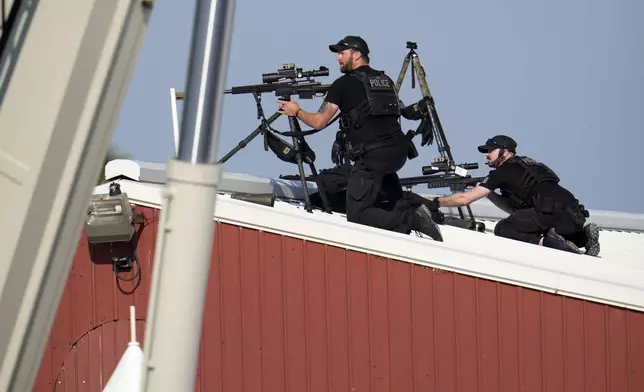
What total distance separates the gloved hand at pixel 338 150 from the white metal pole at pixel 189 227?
7706 mm

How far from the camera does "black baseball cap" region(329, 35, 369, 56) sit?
29.9 ft

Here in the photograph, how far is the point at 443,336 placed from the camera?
8.42 meters

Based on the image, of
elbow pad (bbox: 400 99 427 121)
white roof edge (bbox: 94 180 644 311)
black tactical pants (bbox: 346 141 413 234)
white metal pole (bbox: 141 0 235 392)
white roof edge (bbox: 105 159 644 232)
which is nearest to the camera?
white metal pole (bbox: 141 0 235 392)

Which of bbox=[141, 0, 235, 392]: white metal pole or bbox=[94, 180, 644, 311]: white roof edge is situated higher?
bbox=[94, 180, 644, 311]: white roof edge

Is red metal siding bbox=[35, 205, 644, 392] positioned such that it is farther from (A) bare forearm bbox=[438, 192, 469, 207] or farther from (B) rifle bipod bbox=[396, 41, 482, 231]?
(B) rifle bipod bbox=[396, 41, 482, 231]

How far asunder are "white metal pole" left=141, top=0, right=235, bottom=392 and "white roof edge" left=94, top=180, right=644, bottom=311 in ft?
20.7

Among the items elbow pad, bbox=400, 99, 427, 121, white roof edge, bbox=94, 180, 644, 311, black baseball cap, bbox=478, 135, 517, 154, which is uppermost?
elbow pad, bbox=400, 99, 427, 121

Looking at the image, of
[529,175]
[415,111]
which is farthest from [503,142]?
[415,111]

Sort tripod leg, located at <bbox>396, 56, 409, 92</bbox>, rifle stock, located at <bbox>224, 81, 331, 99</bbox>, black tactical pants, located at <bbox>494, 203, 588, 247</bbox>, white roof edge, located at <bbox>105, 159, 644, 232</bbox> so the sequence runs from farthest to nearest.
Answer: tripod leg, located at <bbox>396, 56, 409, 92</bbox>
black tactical pants, located at <bbox>494, 203, 588, 247</bbox>
rifle stock, located at <bbox>224, 81, 331, 99</bbox>
white roof edge, located at <bbox>105, 159, 644, 232</bbox>

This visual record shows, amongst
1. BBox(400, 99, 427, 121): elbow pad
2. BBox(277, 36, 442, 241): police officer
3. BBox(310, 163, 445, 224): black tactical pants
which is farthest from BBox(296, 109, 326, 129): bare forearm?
BBox(400, 99, 427, 121): elbow pad

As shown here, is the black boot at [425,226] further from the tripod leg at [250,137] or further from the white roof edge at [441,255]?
the tripod leg at [250,137]

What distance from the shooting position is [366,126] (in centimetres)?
913

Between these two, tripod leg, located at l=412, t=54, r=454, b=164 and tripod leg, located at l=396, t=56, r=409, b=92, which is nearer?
tripod leg, located at l=412, t=54, r=454, b=164

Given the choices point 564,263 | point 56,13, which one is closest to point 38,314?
point 56,13
